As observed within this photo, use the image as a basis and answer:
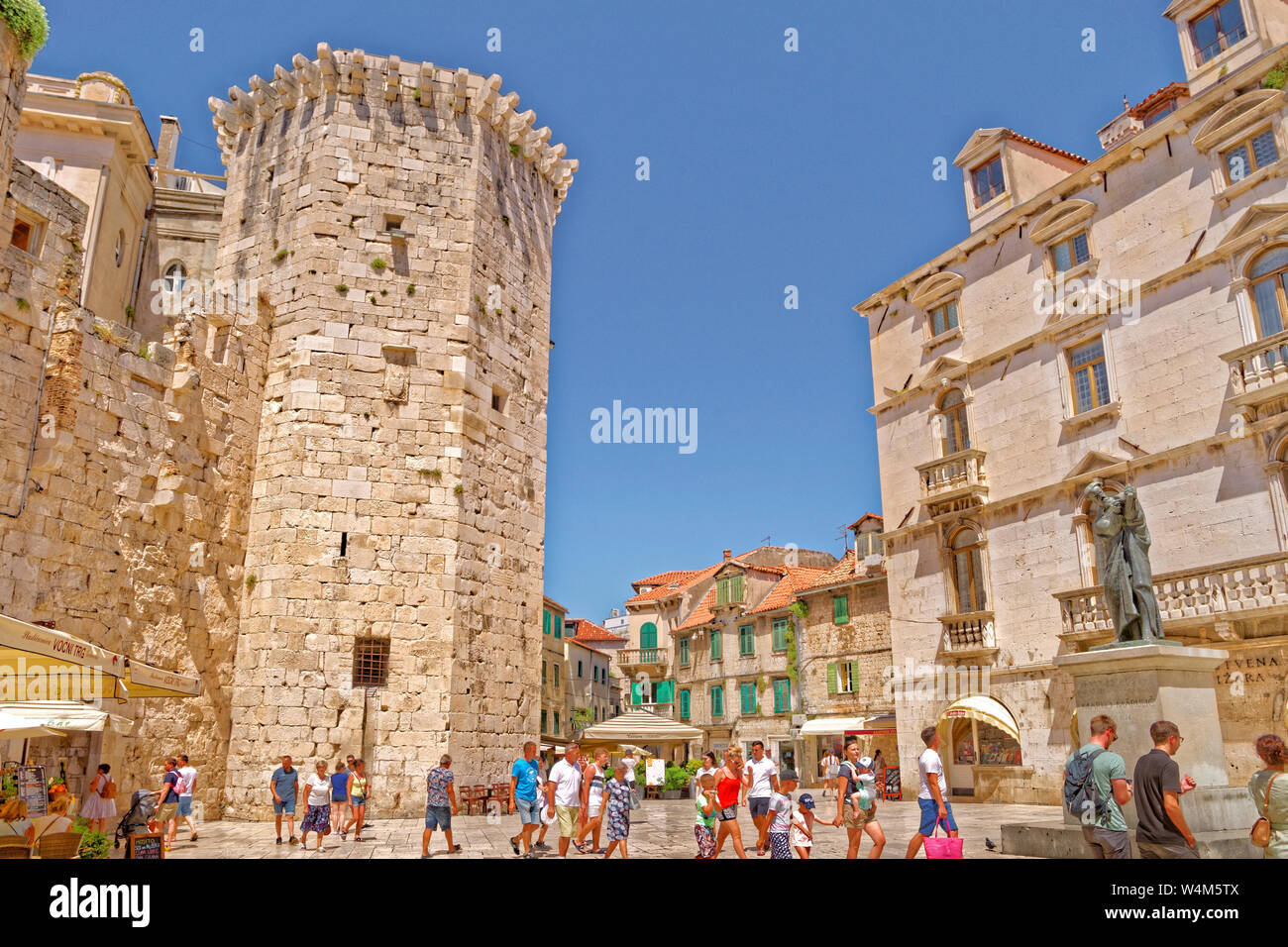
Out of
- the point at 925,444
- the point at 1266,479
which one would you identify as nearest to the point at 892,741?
the point at 925,444

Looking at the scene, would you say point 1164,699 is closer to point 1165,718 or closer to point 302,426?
point 1165,718

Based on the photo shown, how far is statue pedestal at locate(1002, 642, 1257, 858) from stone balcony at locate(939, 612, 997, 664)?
11037 mm

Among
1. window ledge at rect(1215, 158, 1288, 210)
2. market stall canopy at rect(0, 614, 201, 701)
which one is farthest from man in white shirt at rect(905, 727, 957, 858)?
window ledge at rect(1215, 158, 1288, 210)

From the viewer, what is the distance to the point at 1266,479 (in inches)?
607

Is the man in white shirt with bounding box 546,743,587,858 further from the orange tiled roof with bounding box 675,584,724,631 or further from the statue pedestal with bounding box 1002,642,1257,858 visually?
the orange tiled roof with bounding box 675,584,724,631

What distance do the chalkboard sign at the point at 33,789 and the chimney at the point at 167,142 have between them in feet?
63.8

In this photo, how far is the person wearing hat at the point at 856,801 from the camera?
28.5 ft

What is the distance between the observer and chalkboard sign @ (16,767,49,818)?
31.2 feet

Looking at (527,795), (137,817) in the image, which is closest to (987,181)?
(527,795)

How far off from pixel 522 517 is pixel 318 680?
509cm

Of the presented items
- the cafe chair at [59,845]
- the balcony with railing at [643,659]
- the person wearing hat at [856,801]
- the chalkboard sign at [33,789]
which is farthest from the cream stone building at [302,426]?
the balcony with railing at [643,659]

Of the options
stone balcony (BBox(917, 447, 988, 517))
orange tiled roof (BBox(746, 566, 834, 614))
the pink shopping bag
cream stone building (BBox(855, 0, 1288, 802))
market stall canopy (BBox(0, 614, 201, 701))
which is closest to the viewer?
the pink shopping bag

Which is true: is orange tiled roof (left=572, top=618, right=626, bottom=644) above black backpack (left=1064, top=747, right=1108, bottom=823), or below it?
above
